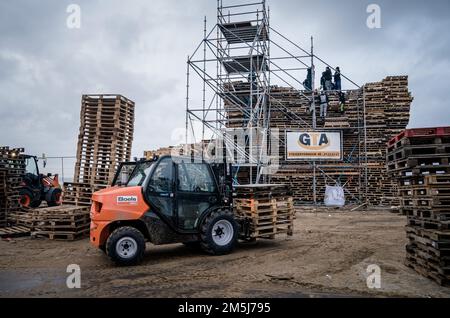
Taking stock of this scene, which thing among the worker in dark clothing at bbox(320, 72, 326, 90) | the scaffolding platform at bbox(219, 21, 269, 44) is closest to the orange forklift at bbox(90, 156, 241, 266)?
the scaffolding platform at bbox(219, 21, 269, 44)

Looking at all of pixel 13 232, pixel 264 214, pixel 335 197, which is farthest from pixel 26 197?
pixel 335 197

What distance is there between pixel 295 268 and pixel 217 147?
41.1 feet

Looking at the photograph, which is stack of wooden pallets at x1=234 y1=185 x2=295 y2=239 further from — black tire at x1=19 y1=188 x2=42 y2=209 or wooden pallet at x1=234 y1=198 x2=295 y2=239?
black tire at x1=19 y1=188 x2=42 y2=209

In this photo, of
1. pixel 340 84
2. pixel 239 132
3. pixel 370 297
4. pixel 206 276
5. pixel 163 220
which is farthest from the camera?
pixel 340 84

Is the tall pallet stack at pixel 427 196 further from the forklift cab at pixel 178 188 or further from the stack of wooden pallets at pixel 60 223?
the stack of wooden pallets at pixel 60 223

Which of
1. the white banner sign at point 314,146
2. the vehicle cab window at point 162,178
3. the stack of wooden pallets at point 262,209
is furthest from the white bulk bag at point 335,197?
the vehicle cab window at point 162,178

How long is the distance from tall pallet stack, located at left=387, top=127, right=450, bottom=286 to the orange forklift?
3.65 meters

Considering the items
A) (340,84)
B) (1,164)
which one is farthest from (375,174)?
(1,164)

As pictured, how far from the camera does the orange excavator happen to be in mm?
16334

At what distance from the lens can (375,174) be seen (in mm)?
19609

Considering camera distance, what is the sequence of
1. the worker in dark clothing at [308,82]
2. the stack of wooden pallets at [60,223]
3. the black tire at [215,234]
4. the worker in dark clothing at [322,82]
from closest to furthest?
the black tire at [215,234]
the stack of wooden pallets at [60,223]
the worker in dark clothing at [322,82]
the worker in dark clothing at [308,82]

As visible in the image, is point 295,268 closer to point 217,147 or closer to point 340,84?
point 217,147

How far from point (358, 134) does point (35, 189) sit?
16.7 m

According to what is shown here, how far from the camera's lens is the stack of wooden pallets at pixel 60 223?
1050 centimetres
